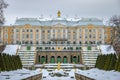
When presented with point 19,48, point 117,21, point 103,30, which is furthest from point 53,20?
point 117,21

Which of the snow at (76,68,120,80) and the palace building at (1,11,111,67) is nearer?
the snow at (76,68,120,80)

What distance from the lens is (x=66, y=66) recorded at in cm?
6600

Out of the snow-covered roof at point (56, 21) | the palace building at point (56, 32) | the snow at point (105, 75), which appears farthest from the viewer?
the snow-covered roof at point (56, 21)

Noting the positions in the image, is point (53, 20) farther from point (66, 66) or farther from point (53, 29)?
point (66, 66)

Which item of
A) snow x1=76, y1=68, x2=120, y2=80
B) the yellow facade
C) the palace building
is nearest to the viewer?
snow x1=76, y1=68, x2=120, y2=80

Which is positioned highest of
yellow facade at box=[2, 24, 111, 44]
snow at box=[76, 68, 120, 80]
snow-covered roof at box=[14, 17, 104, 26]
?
snow-covered roof at box=[14, 17, 104, 26]

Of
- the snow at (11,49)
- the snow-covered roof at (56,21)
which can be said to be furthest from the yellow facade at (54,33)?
the snow at (11,49)

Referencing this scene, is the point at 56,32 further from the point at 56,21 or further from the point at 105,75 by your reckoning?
the point at 105,75

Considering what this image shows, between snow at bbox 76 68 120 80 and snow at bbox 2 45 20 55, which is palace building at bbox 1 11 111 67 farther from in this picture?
snow at bbox 76 68 120 80

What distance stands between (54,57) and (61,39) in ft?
83.2

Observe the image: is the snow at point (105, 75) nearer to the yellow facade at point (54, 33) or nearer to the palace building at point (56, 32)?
the palace building at point (56, 32)

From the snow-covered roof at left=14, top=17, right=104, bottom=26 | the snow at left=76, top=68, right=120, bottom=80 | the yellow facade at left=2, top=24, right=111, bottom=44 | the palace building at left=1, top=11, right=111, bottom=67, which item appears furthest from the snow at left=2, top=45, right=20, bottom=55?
the snow at left=76, top=68, right=120, bottom=80

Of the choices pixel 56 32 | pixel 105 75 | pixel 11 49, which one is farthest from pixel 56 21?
pixel 105 75

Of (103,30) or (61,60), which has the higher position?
(103,30)
